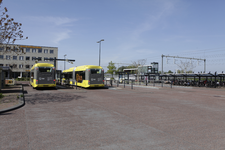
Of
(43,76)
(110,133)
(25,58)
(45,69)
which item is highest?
(25,58)

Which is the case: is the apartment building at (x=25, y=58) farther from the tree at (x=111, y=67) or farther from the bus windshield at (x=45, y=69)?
the bus windshield at (x=45, y=69)

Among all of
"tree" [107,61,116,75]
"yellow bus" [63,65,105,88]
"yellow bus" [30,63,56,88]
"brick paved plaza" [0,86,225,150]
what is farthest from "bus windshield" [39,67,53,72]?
"tree" [107,61,116,75]

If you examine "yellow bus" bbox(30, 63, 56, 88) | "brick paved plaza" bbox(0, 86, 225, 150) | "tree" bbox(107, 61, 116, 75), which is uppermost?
"tree" bbox(107, 61, 116, 75)

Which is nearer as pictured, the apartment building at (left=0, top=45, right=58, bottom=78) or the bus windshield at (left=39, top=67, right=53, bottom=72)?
the bus windshield at (left=39, top=67, right=53, bottom=72)

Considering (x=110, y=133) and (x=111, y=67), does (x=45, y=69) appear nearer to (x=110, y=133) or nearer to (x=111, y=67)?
(x=110, y=133)

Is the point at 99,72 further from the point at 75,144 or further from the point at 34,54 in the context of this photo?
the point at 34,54

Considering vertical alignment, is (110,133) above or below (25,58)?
below

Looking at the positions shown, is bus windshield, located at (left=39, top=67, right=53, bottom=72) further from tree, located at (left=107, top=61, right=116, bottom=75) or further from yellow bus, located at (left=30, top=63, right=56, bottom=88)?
tree, located at (left=107, top=61, right=116, bottom=75)

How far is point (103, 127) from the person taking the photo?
582cm

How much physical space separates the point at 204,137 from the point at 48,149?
3.78 metres

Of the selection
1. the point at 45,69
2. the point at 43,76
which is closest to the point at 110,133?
the point at 43,76

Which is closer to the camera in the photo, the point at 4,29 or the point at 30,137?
the point at 30,137

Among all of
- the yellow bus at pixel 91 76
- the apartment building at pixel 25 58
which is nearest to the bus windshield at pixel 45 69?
the yellow bus at pixel 91 76

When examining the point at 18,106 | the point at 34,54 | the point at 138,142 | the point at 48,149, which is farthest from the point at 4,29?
the point at 34,54
